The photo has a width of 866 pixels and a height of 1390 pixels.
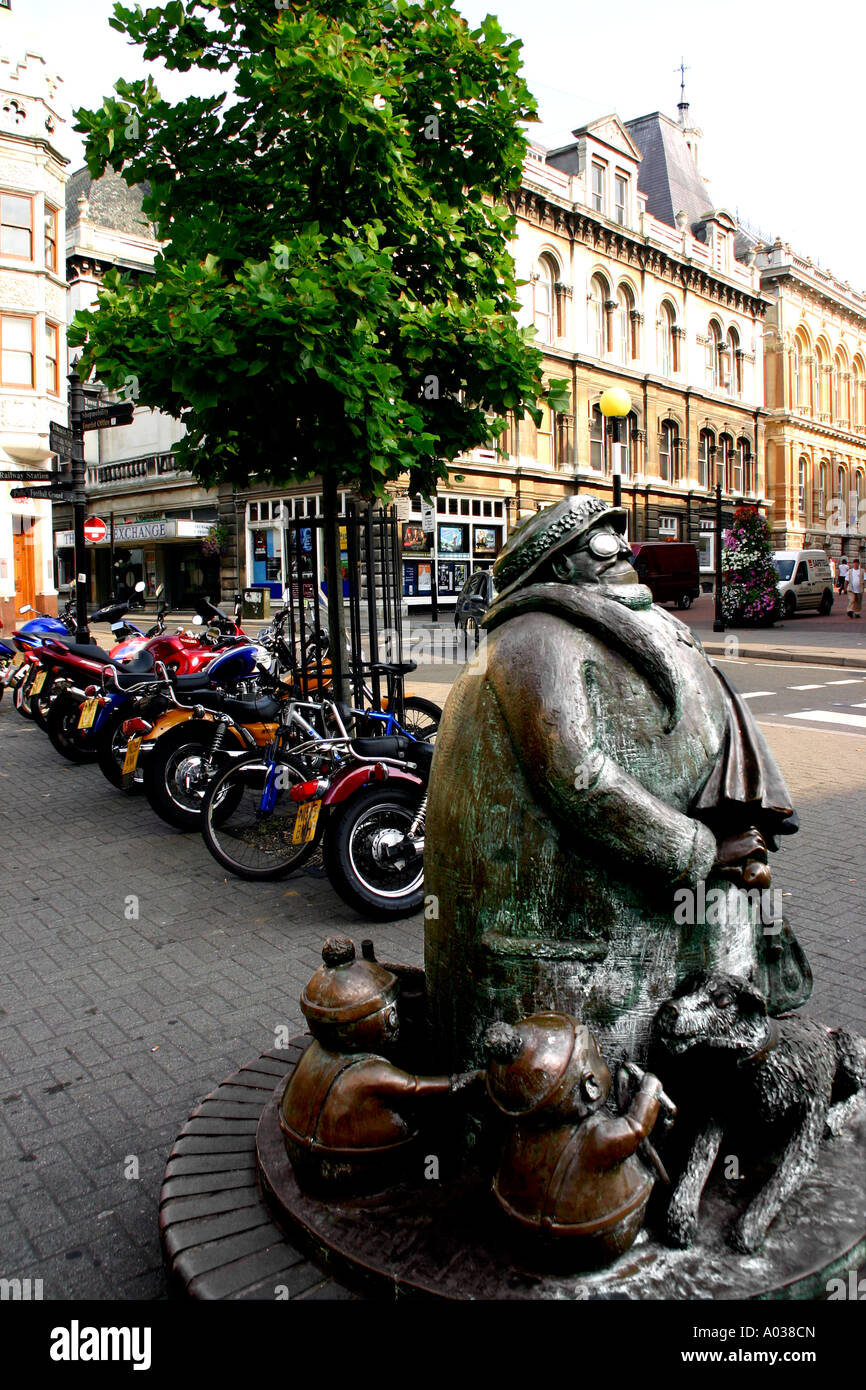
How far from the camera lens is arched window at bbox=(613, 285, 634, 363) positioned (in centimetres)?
3859

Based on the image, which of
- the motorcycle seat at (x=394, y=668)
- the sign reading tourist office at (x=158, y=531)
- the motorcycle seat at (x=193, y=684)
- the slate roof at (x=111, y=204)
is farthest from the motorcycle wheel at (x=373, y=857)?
the slate roof at (x=111, y=204)

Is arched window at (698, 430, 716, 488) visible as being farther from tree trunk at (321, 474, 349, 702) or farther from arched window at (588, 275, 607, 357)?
tree trunk at (321, 474, 349, 702)

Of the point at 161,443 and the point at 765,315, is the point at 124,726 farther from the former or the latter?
the point at 765,315

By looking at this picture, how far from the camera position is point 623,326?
129 ft

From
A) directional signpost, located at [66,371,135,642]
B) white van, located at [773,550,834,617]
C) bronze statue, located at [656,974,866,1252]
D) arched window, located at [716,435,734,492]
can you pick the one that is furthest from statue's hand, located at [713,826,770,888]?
arched window, located at [716,435,734,492]

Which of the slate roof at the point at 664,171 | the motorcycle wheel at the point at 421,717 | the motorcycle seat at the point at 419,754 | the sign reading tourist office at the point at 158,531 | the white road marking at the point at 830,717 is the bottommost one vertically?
the white road marking at the point at 830,717

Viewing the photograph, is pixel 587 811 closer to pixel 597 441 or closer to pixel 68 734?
pixel 68 734

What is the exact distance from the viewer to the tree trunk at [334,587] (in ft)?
23.9

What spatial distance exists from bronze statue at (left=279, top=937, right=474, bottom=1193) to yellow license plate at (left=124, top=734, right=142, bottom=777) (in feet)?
17.5

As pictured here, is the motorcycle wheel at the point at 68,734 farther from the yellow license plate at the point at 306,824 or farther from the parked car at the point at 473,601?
the parked car at the point at 473,601

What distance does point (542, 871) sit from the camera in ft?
6.93

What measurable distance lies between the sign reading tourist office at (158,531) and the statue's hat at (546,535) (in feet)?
99.2

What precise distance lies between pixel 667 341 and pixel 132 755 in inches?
1580

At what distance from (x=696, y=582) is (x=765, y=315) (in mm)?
24040
